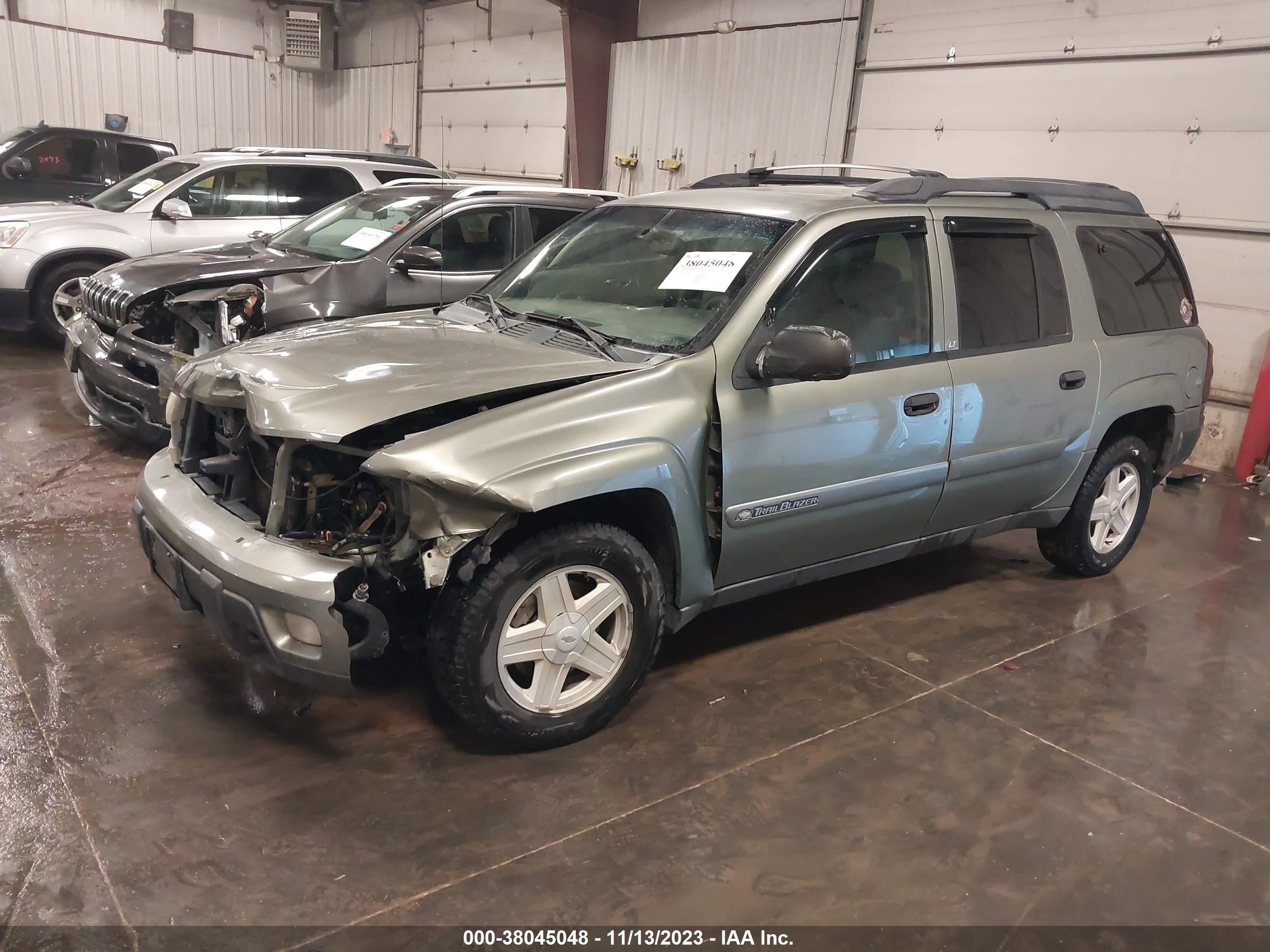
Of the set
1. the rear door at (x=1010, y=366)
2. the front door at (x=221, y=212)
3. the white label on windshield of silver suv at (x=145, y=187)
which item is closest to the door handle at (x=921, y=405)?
the rear door at (x=1010, y=366)

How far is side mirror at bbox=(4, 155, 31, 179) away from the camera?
388 inches

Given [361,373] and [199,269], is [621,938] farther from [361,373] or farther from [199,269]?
[199,269]

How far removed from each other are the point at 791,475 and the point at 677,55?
8.34m

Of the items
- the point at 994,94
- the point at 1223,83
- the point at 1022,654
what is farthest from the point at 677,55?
the point at 1022,654

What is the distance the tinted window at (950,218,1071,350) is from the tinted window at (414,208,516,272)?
3332 millimetres

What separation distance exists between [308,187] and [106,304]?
3.10 metres

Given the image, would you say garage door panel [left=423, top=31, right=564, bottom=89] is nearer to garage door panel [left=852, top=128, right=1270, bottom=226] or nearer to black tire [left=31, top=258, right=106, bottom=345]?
garage door panel [left=852, top=128, right=1270, bottom=226]

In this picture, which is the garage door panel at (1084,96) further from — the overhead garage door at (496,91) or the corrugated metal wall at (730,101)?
the overhead garage door at (496,91)

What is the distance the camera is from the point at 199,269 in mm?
5516

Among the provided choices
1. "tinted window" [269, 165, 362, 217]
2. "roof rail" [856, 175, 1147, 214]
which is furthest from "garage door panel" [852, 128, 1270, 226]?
"tinted window" [269, 165, 362, 217]

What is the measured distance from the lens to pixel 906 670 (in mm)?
3686

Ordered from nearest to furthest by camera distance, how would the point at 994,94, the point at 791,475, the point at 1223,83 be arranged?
the point at 791,475 < the point at 1223,83 < the point at 994,94

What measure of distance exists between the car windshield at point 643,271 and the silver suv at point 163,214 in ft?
14.0

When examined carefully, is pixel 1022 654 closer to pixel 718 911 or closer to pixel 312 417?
pixel 718 911
